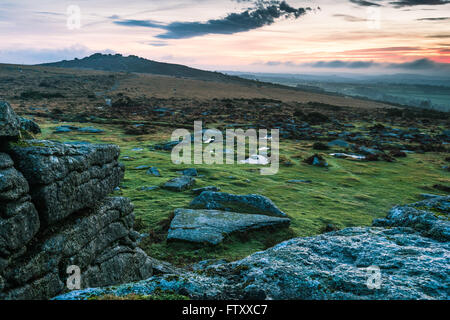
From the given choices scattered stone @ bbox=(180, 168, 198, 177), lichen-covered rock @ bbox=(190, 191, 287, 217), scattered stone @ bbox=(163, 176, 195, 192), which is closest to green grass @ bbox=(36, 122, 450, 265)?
scattered stone @ bbox=(163, 176, 195, 192)

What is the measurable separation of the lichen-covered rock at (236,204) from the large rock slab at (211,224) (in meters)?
0.96

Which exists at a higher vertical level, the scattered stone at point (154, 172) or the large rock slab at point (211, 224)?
the scattered stone at point (154, 172)

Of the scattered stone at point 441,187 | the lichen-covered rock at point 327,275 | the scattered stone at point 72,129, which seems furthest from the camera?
the scattered stone at point 72,129

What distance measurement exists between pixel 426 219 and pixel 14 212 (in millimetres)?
9553

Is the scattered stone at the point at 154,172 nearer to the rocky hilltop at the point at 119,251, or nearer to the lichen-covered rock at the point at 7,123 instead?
the rocky hilltop at the point at 119,251

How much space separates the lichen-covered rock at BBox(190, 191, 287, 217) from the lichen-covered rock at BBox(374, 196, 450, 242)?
5384 millimetres

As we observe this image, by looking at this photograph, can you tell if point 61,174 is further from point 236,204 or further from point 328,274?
point 236,204

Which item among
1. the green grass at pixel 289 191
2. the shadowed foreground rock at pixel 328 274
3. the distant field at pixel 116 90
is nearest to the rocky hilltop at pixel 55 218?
the shadowed foreground rock at pixel 328 274

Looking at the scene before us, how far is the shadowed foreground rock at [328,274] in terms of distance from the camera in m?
5.27

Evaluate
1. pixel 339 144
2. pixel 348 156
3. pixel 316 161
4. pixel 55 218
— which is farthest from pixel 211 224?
pixel 339 144

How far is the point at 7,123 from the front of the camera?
6.00 m
